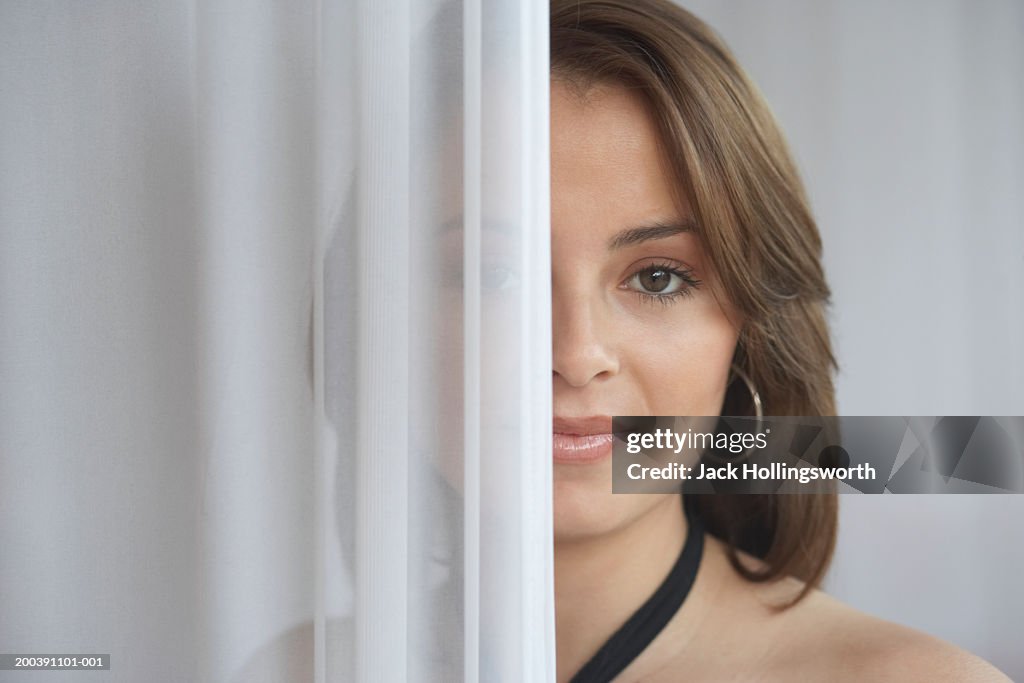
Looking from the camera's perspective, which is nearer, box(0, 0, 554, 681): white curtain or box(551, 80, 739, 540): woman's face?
box(0, 0, 554, 681): white curtain

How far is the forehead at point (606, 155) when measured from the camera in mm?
921

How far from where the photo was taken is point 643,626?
987 millimetres

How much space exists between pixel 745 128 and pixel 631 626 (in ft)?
2.11

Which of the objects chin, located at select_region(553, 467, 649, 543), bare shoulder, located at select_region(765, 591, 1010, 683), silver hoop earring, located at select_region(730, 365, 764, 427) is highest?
silver hoop earring, located at select_region(730, 365, 764, 427)

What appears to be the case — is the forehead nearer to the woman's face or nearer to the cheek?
the woman's face

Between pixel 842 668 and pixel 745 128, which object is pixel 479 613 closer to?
pixel 842 668

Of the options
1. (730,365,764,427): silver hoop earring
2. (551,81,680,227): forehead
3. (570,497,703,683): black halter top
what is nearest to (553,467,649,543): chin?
(570,497,703,683): black halter top

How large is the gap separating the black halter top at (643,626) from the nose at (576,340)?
0.30 meters

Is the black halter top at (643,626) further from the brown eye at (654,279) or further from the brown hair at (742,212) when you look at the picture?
the brown eye at (654,279)

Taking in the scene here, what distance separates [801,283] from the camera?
1.05 meters

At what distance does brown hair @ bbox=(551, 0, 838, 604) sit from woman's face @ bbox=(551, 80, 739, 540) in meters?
0.03

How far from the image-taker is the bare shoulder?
2.98ft

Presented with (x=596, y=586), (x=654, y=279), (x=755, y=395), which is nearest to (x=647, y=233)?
(x=654, y=279)

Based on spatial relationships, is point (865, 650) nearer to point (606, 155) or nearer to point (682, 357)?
point (682, 357)
